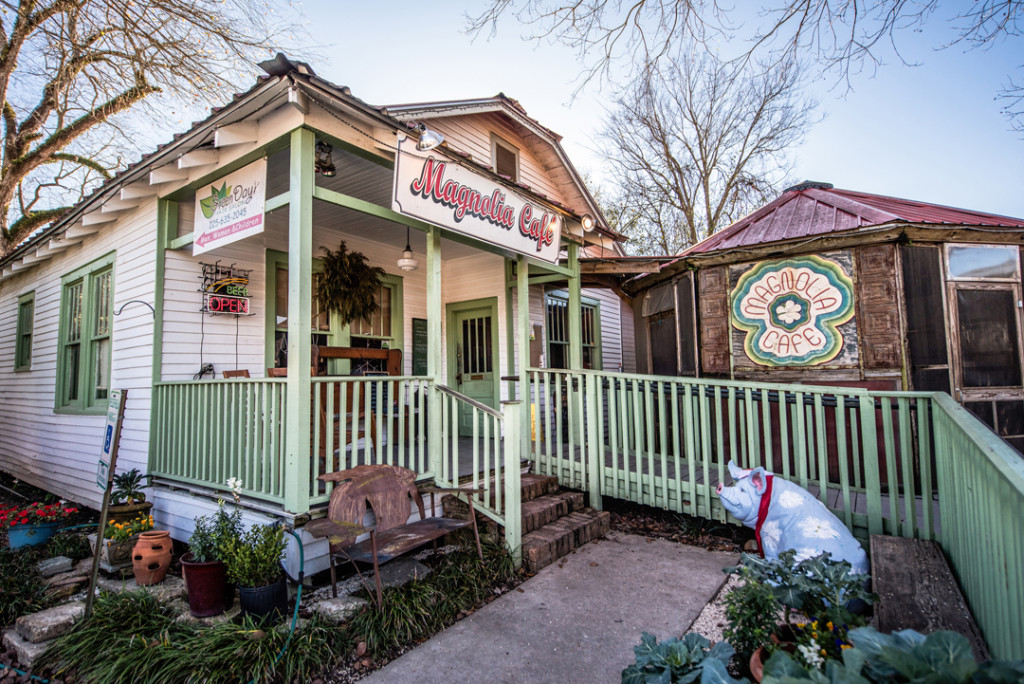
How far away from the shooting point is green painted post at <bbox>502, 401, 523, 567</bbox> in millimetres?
4086

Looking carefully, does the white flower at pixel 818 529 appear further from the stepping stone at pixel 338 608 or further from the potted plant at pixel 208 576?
the potted plant at pixel 208 576

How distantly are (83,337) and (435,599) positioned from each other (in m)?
6.27

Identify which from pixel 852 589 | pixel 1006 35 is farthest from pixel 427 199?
pixel 1006 35

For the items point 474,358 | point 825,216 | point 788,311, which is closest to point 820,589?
point 788,311

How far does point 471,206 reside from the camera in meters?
4.79

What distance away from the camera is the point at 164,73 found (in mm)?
9586

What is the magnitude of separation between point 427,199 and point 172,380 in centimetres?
335

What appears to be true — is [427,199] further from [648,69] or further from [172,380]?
[172,380]

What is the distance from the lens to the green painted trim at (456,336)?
291 inches

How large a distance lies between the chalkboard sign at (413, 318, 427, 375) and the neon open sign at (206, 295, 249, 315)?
8.09 ft

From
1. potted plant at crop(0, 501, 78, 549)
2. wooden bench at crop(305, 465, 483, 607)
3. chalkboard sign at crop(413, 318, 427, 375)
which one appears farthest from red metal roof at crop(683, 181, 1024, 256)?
potted plant at crop(0, 501, 78, 549)

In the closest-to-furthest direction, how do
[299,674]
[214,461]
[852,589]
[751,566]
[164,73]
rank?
[852,589]
[751,566]
[299,674]
[214,461]
[164,73]

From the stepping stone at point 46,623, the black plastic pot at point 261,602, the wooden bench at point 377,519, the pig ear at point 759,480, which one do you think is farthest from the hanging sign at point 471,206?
the stepping stone at point 46,623

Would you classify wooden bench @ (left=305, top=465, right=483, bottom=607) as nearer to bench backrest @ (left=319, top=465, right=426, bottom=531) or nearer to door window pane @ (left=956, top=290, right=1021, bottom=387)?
bench backrest @ (left=319, top=465, right=426, bottom=531)
